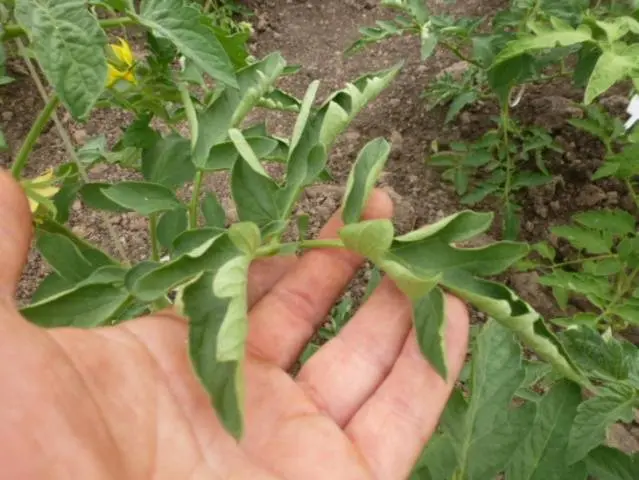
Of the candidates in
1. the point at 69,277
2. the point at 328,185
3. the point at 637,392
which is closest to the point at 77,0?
the point at 69,277

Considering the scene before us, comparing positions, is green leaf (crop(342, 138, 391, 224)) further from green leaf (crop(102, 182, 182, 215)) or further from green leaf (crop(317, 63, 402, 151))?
green leaf (crop(102, 182, 182, 215))

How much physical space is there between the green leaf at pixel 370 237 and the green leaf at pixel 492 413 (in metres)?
0.25

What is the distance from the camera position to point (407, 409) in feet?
3.84

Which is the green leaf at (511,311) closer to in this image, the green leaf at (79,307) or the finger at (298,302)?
the finger at (298,302)

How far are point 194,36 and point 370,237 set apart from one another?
331mm

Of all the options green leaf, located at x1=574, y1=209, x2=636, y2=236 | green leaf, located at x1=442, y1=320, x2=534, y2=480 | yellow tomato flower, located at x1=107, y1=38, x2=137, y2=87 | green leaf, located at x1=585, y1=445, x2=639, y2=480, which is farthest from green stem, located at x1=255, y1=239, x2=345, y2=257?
green leaf, located at x1=574, y1=209, x2=636, y2=236

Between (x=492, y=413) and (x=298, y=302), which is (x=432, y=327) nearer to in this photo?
(x=492, y=413)

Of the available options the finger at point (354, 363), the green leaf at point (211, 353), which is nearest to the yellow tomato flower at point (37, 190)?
the green leaf at point (211, 353)

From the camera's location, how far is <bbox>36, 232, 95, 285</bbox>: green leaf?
3.54ft

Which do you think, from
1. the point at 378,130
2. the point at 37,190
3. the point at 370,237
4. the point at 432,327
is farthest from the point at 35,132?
the point at 378,130

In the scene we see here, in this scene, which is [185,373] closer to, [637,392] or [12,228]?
[12,228]

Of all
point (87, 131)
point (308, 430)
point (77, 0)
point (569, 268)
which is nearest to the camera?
point (77, 0)

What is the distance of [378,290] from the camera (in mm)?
1188

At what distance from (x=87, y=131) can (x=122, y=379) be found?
1.73 metres
